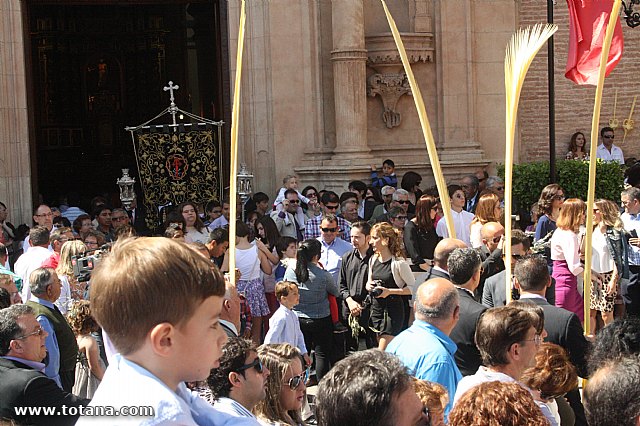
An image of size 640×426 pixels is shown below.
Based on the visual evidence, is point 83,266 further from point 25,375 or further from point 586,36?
point 586,36

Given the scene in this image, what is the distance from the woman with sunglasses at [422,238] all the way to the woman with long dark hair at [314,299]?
1.58 metres

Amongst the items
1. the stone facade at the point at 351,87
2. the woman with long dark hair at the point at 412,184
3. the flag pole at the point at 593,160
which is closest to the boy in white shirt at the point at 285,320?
the flag pole at the point at 593,160

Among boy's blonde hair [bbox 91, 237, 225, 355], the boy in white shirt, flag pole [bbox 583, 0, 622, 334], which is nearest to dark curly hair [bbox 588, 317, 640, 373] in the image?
flag pole [bbox 583, 0, 622, 334]

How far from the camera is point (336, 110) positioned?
15383 mm

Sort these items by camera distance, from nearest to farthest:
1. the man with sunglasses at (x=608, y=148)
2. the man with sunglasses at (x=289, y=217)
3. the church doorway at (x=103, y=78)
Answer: the man with sunglasses at (x=289, y=217), the man with sunglasses at (x=608, y=148), the church doorway at (x=103, y=78)

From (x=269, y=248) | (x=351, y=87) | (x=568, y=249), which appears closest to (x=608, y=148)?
(x=351, y=87)

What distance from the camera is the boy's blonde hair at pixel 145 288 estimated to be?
203 cm

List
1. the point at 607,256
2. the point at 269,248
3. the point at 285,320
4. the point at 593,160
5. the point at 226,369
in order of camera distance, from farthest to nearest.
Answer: the point at 269,248 → the point at 607,256 → the point at 285,320 → the point at 593,160 → the point at 226,369

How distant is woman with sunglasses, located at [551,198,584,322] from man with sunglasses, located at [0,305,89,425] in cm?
533

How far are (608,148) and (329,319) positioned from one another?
29.0 feet

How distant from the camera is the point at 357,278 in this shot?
9180 millimetres

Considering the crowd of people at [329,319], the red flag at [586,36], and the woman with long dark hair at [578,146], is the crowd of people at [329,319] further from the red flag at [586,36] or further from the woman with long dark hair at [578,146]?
the woman with long dark hair at [578,146]

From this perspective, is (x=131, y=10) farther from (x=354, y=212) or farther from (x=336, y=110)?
(x=354, y=212)

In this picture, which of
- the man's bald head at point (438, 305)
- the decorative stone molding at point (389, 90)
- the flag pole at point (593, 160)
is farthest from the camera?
the decorative stone molding at point (389, 90)
